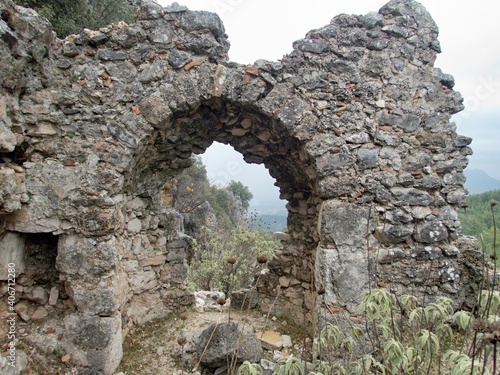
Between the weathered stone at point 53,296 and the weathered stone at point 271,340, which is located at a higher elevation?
the weathered stone at point 53,296

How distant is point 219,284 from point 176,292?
5.96 feet

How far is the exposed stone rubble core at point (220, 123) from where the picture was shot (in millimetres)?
3473

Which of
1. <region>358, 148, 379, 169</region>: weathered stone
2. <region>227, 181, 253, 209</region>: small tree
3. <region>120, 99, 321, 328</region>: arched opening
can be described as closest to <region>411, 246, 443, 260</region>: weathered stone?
<region>358, 148, 379, 169</region>: weathered stone

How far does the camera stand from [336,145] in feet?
12.4

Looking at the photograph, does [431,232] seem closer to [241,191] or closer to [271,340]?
[271,340]

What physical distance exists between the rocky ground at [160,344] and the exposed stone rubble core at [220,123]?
6.4 inches

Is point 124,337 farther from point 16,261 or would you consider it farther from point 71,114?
point 71,114

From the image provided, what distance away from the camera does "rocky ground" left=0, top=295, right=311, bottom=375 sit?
11.3 feet

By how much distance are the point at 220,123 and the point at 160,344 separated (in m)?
2.67

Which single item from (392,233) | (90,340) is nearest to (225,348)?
(90,340)

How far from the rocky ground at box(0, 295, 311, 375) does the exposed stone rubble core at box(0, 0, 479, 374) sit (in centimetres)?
16

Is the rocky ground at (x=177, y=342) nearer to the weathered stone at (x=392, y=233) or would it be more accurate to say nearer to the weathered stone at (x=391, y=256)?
the weathered stone at (x=391, y=256)

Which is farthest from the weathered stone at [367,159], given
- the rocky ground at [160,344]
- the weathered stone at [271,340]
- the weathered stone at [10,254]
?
the weathered stone at [10,254]

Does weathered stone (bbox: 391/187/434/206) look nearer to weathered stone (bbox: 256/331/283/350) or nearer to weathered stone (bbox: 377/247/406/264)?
weathered stone (bbox: 377/247/406/264)
